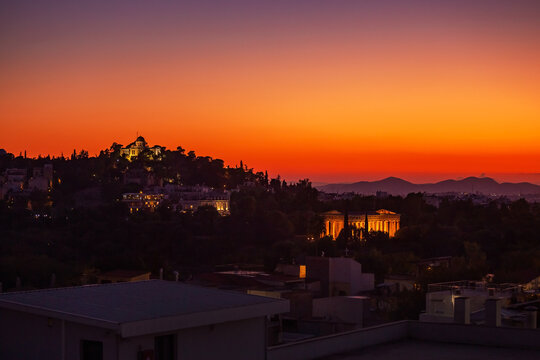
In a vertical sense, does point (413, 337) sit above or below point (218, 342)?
below

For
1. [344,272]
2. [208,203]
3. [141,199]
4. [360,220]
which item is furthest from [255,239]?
[344,272]

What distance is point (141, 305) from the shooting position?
272 inches

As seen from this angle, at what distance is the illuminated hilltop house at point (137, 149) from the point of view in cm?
14062

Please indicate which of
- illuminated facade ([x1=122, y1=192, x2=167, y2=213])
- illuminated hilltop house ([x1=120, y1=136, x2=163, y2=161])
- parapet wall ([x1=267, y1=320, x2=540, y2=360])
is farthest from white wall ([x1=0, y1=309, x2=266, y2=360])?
illuminated hilltop house ([x1=120, y1=136, x2=163, y2=161])

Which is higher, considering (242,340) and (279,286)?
(242,340)

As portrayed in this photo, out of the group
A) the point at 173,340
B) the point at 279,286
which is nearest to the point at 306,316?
the point at 279,286

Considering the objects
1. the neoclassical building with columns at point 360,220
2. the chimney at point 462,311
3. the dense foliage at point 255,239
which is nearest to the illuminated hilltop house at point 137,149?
the dense foliage at point 255,239

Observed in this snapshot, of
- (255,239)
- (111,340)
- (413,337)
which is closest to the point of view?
(111,340)

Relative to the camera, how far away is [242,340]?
7.38 metres

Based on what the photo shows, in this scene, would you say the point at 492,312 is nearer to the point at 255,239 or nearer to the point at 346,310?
the point at 346,310

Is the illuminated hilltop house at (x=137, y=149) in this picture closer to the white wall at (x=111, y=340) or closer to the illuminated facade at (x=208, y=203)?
the illuminated facade at (x=208, y=203)

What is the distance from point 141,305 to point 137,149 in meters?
138

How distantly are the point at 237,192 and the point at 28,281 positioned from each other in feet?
255

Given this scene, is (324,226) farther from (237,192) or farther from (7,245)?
(237,192)
